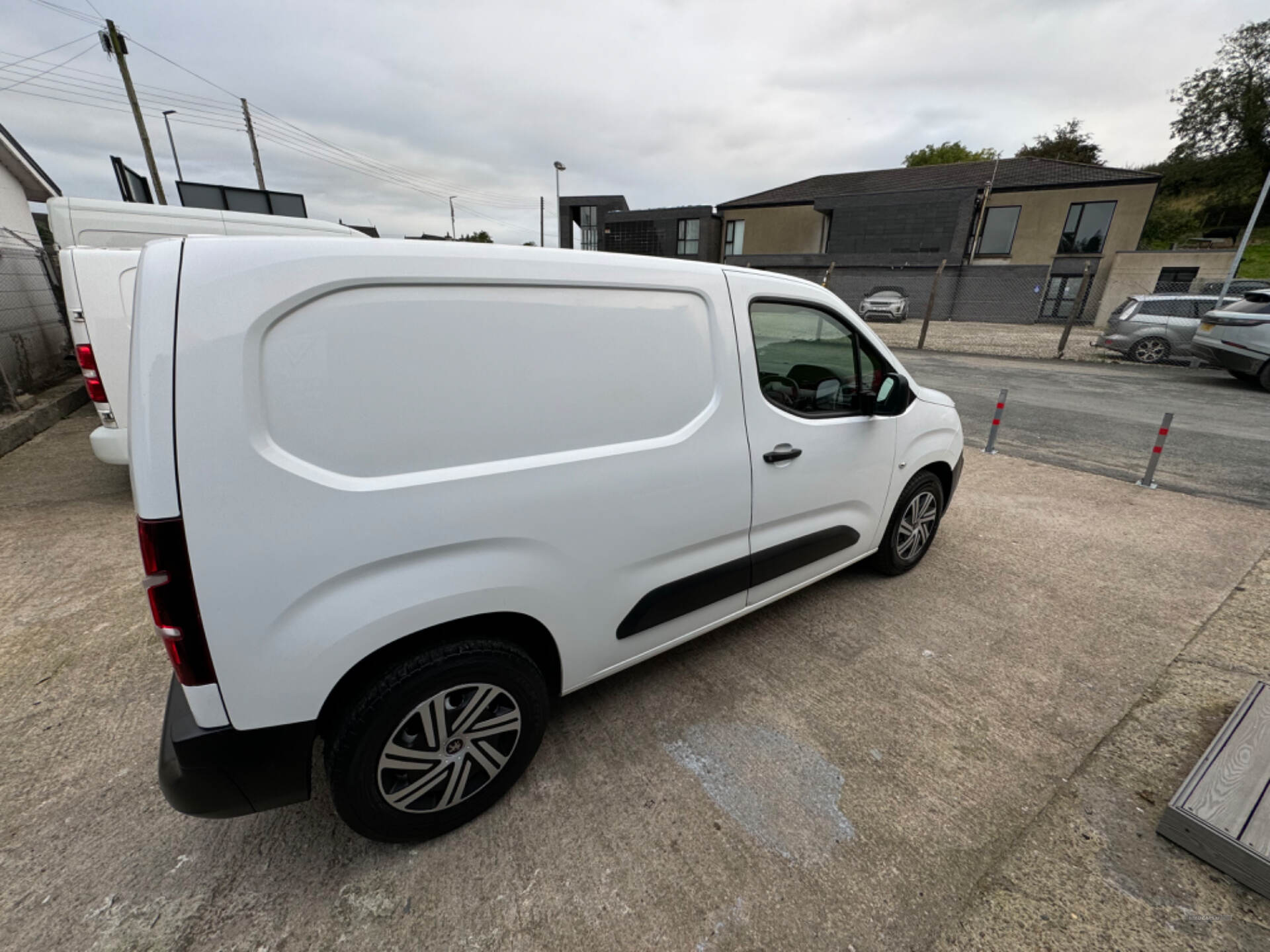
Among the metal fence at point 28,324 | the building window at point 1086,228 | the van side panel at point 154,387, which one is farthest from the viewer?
the building window at point 1086,228

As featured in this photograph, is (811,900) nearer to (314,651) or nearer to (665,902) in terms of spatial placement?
(665,902)

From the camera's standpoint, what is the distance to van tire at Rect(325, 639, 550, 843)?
1537mm

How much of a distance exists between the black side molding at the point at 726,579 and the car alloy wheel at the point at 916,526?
28.0 inches

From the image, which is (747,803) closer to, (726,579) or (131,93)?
(726,579)

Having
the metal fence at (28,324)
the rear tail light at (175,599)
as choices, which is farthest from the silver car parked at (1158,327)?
the metal fence at (28,324)

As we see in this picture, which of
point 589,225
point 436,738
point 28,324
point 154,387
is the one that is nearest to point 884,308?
point 589,225

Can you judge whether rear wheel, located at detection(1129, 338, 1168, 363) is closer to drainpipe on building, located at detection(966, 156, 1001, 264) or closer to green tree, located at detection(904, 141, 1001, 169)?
drainpipe on building, located at detection(966, 156, 1001, 264)

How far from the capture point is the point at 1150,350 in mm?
12445

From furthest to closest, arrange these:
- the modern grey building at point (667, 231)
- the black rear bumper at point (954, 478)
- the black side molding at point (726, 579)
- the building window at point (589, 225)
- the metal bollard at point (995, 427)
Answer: the building window at point (589, 225)
the modern grey building at point (667, 231)
the metal bollard at point (995, 427)
the black rear bumper at point (954, 478)
the black side molding at point (726, 579)

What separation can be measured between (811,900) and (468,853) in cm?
108

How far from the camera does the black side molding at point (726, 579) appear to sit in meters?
2.10

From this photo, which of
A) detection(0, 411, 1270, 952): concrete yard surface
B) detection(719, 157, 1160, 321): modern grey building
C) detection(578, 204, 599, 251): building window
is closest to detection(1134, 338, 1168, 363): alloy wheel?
detection(0, 411, 1270, 952): concrete yard surface

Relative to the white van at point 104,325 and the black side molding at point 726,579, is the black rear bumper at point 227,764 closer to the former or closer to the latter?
the black side molding at point 726,579

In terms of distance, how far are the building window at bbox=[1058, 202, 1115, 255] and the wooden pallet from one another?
33.3 metres
